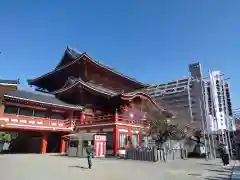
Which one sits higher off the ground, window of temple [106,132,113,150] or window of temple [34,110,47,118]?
window of temple [34,110,47,118]

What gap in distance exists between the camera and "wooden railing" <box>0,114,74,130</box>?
26.6m

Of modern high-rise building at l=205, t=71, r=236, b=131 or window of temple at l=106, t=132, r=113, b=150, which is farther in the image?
modern high-rise building at l=205, t=71, r=236, b=131

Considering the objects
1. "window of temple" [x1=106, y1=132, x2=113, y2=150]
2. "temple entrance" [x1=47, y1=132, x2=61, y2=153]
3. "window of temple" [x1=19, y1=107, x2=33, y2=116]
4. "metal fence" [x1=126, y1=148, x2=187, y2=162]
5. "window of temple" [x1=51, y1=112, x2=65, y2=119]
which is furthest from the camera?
"temple entrance" [x1=47, y1=132, x2=61, y2=153]

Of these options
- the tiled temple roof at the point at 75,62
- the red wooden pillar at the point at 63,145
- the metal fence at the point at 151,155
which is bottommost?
the metal fence at the point at 151,155

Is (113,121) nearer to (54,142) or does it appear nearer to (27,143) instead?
(54,142)

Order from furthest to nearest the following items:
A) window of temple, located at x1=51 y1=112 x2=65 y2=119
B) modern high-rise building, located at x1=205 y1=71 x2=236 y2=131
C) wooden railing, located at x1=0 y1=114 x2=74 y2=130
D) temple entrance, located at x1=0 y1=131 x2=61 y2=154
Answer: window of temple, located at x1=51 y1=112 x2=65 y2=119, temple entrance, located at x1=0 y1=131 x2=61 y2=154, modern high-rise building, located at x1=205 y1=71 x2=236 y2=131, wooden railing, located at x1=0 y1=114 x2=74 y2=130

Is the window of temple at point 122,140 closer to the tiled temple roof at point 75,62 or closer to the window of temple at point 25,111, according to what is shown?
the window of temple at point 25,111

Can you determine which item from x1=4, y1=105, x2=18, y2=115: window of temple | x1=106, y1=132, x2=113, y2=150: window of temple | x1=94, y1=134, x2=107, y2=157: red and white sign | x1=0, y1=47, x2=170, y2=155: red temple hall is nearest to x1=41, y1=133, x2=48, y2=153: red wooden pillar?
x1=0, y1=47, x2=170, y2=155: red temple hall

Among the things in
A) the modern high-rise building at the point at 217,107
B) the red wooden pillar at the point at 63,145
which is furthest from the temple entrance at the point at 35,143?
the modern high-rise building at the point at 217,107

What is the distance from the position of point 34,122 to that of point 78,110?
6.34m

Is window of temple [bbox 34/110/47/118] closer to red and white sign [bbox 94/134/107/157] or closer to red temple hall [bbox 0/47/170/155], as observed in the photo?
red temple hall [bbox 0/47/170/155]

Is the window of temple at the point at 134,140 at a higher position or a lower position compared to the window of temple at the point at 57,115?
lower

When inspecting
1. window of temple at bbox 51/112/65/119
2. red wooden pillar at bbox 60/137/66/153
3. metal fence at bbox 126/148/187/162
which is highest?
window of temple at bbox 51/112/65/119

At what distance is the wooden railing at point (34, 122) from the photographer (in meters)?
26.6
